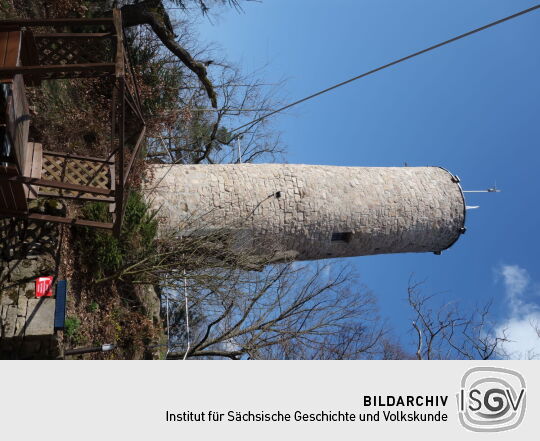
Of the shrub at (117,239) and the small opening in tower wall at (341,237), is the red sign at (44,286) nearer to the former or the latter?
the shrub at (117,239)

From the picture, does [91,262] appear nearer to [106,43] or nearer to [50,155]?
[50,155]

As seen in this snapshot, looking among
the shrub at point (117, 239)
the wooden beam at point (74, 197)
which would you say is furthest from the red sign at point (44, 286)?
the wooden beam at point (74, 197)

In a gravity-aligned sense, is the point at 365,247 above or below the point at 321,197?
below

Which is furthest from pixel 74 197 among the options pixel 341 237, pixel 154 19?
pixel 341 237

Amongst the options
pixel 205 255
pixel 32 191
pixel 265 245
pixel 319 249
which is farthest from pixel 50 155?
pixel 319 249

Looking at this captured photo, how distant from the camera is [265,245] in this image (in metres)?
10.0
